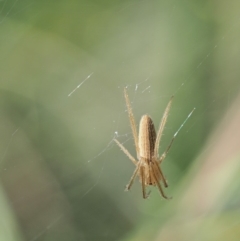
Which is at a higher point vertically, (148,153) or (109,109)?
(109,109)

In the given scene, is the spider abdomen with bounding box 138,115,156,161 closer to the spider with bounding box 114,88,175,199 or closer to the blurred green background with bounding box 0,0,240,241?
the spider with bounding box 114,88,175,199

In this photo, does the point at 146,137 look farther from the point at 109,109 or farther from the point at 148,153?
the point at 109,109

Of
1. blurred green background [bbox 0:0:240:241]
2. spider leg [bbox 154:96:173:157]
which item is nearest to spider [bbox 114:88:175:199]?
spider leg [bbox 154:96:173:157]

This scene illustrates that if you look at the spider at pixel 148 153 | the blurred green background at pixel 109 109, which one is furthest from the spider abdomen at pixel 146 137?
the blurred green background at pixel 109 109

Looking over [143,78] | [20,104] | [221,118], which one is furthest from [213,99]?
[20,104]

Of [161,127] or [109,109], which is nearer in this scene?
[161,127]

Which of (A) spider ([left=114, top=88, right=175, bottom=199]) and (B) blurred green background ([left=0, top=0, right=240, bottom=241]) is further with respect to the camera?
(B) blurred green background ([left=0, top=0, right=240, bottom=241])

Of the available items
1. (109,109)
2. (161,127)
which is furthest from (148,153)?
(109,109)
